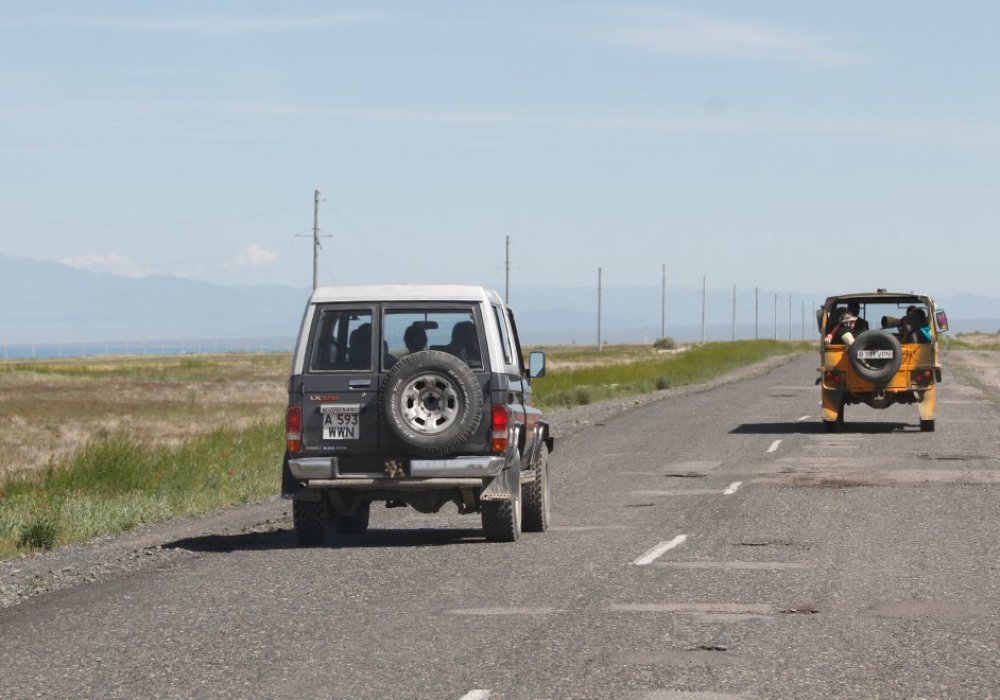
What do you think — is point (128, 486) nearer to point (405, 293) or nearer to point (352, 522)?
point (352, 522)

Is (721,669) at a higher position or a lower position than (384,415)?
lower

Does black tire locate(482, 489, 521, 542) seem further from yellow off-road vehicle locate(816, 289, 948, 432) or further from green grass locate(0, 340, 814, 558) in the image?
yellow off-road vehicle locate(816, 289, 948, 432)

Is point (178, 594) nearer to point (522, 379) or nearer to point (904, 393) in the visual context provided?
point (522, 379)

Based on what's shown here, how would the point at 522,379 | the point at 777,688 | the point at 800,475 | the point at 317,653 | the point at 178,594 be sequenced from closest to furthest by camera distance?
the point at 777,688
the point at 317,653
the point at 178,594
the point at 522,379
the point at 800,475

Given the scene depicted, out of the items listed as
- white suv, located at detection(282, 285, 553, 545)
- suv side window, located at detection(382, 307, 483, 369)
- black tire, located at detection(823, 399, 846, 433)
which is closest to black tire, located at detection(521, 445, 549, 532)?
white suv, located at detection(282, 285, 553, 545)

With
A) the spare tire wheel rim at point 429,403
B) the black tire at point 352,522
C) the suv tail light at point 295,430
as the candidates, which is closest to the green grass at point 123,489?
the black tire at point 352,522

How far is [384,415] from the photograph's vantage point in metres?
Result: 12.3

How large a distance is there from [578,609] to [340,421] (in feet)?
11.9

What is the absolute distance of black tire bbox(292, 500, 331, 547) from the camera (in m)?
12.9

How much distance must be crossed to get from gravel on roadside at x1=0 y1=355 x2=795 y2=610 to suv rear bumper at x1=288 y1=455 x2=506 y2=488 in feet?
4.37

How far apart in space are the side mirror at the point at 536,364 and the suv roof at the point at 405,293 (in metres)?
0.96

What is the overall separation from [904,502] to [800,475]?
11.3 feet

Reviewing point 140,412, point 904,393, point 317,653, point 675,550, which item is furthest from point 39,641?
point 140,412

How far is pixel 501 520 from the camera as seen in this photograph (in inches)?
503
